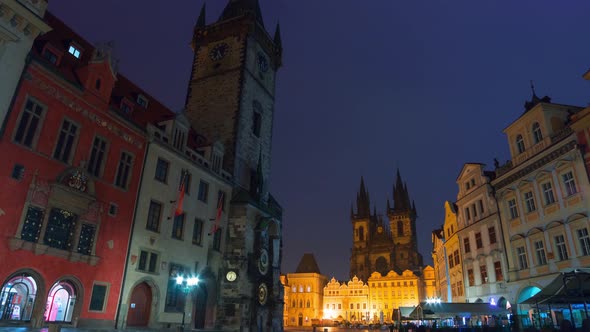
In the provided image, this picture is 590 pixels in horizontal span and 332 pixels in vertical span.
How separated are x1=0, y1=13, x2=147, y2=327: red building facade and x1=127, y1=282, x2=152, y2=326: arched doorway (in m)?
1.49

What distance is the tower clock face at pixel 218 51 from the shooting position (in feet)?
119

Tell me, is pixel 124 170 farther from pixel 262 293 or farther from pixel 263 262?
pixel 262 293

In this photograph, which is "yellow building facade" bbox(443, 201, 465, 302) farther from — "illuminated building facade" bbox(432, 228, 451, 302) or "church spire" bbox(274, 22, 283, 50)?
"church spire" bbox(274, 22, 283, 50)

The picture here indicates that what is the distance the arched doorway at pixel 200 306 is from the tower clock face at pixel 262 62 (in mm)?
21003

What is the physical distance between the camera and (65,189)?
698 inches

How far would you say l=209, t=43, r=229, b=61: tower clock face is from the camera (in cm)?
3634

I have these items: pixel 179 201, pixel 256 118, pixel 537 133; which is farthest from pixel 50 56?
pixel 537 133

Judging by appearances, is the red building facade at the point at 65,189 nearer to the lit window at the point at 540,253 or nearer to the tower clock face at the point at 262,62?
the tower clock face at the point at 262,62

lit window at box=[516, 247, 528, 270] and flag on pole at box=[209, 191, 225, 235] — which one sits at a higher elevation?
flag on pole at box=[209, 191, 225, 235]

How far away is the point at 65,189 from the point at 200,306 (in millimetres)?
12177

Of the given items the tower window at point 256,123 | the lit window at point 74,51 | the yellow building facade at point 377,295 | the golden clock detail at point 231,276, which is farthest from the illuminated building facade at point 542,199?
the yellow building facade at point 377,295

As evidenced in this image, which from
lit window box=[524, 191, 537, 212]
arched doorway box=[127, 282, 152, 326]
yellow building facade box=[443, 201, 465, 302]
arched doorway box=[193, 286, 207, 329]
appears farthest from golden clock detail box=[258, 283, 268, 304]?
lit window box=[524, 191, 537, 212]

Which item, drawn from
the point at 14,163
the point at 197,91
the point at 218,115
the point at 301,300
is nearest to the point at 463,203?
the point at 218,115

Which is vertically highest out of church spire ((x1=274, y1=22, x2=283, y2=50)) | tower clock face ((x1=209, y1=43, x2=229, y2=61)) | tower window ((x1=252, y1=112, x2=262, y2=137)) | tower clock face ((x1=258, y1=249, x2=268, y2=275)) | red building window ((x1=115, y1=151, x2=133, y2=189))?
church spire ((x1=274, y1=22, x2=283, y2=50))
